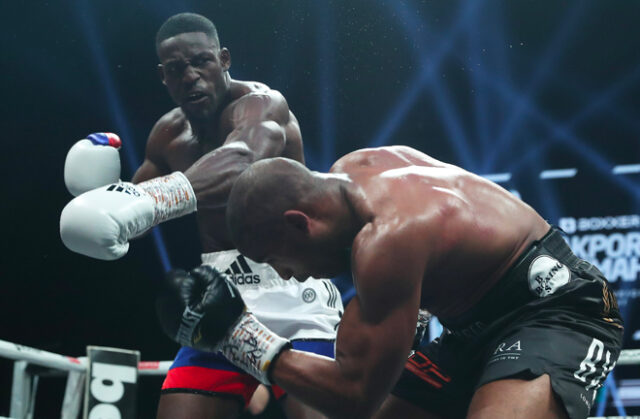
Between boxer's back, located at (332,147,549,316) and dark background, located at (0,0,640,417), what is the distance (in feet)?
9.54

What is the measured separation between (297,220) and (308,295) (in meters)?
0.74

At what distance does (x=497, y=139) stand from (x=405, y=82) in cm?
66

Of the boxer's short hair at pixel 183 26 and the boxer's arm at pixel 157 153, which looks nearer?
the boxer's short hair at pixel 183 26

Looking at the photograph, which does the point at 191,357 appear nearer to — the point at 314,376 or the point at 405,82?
the point at 314,376

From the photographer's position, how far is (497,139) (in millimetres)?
4469

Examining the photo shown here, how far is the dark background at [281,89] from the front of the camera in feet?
14.7

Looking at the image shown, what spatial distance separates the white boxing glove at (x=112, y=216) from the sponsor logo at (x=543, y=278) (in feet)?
2.82

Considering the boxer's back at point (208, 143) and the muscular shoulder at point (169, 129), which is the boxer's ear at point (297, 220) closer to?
the boxer's back at point (208, 143)

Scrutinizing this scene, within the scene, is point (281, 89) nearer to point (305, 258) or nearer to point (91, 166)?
point (91, 166)

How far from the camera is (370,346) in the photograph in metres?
1.39

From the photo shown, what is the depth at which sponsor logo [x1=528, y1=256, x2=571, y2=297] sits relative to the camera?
1539mm

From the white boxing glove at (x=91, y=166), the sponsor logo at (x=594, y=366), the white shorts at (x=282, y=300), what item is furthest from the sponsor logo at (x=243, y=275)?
the sponsor logo at (x=594, y=366)

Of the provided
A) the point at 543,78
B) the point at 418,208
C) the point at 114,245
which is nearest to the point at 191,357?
the point at 114,245

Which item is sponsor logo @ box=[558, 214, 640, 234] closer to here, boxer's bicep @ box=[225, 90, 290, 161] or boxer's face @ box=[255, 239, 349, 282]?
boxer's bicep @ box=[225, 90, 290, 161]
